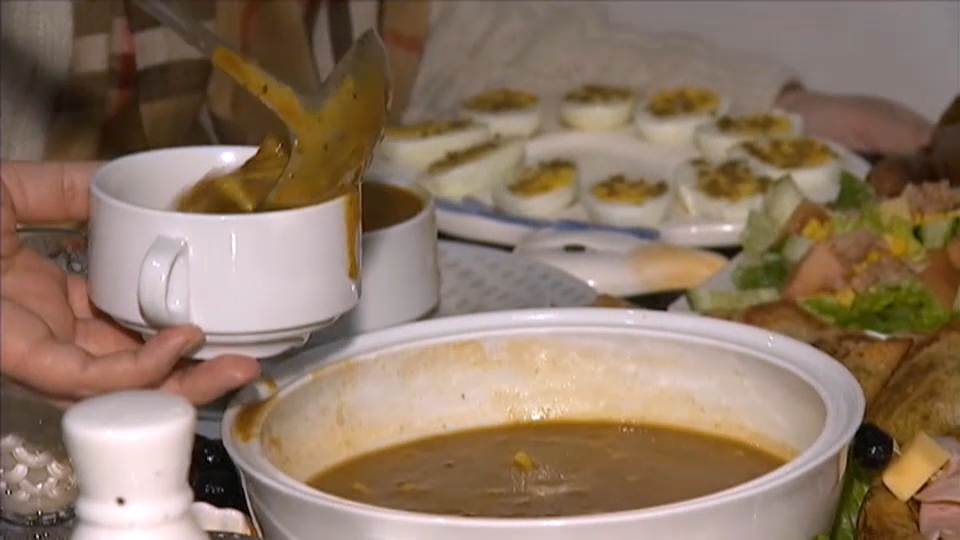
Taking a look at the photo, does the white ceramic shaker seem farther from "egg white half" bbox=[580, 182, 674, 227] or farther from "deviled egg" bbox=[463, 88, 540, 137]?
"deviled egg" bbox=[463, 88, 540, 137]

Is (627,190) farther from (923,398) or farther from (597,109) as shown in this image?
→ (923,398)

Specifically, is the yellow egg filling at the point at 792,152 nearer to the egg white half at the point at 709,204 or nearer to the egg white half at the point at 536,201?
the egg white half at the point at 709,204

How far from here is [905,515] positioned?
0.83 metres

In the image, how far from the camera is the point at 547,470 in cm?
84

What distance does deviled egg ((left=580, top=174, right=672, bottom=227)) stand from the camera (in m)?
1.64

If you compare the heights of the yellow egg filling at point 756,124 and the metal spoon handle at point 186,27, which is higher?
the metal spoon handle at point 186,27

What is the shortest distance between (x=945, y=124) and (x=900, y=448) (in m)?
0.72

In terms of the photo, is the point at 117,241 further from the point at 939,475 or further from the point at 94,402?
the point at 939,475

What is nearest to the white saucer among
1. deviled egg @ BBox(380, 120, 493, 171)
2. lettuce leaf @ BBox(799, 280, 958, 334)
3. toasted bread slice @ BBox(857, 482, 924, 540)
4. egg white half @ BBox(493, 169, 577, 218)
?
lettuce leaf @ BBox(799, 280, 958, 334)

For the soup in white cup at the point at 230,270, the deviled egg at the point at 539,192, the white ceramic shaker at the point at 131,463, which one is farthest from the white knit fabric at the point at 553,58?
the white ceramic shaker at the point at 131,463

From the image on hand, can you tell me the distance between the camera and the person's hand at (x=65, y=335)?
82 centimetres

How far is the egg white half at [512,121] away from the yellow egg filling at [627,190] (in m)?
0.24

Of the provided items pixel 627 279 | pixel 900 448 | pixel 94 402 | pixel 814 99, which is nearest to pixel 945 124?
pixel 627 279

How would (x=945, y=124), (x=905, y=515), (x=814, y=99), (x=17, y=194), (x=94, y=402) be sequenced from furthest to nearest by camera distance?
(x=814, y=99) < (x=945, y=124) < (x=17, y=194) < (x=905, y=515) < (x=94, y=402)
